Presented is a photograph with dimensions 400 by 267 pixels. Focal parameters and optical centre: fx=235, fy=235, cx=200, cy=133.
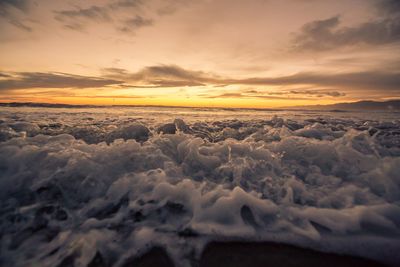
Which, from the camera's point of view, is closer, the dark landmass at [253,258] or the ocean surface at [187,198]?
the dark landmass at [253,258]

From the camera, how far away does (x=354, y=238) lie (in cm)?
241

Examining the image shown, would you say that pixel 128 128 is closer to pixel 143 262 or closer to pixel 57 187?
pixel 57 187

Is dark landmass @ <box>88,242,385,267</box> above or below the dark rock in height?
above

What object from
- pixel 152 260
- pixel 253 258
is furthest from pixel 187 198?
pixel 253 258

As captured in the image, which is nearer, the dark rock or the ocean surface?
the dark rock

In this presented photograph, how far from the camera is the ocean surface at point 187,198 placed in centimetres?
235

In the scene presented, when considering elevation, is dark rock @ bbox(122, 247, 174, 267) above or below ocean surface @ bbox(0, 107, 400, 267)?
below

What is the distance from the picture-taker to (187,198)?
3.18 m

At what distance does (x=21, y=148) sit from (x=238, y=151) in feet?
13.6

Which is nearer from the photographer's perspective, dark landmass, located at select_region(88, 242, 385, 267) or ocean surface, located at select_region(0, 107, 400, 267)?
dark landmass, located at select_region(88, 242, 385, 267)

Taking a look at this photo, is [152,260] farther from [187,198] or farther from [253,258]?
[187,198]

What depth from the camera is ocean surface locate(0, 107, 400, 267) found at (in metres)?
2.35

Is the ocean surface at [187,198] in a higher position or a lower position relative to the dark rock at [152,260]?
higher

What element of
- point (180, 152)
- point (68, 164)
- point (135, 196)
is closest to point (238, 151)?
point (180, 152)
